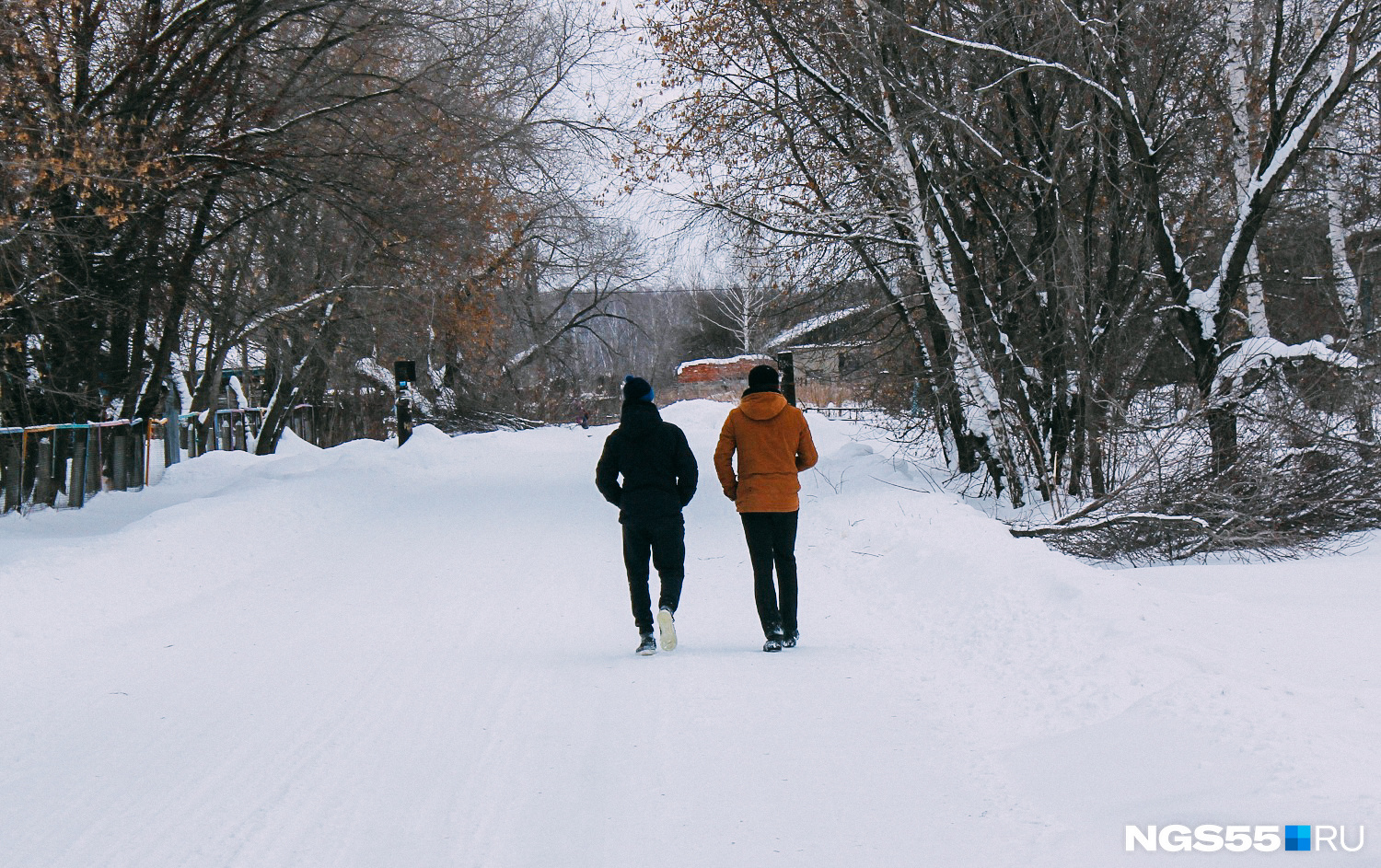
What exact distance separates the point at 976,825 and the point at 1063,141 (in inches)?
421

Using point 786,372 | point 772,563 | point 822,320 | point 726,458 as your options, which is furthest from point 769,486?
point 822,320

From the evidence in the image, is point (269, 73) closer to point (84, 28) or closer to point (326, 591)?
point (84, 28)

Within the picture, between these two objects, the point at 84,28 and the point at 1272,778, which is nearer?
the point at 1272,778

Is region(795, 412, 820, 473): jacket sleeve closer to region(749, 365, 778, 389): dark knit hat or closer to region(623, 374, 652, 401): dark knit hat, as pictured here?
region(749, 365, 778, 389): dark knit hat

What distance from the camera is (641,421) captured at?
8117 mm

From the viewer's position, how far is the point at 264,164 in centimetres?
1400

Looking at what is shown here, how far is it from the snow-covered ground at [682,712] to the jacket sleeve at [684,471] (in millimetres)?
1113

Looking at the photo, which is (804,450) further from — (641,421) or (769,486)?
(641,421)

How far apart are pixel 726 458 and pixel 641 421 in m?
0.67

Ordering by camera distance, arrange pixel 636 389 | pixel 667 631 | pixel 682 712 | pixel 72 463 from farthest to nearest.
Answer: pixel 72 463
pixel 636 389
pixel 667 631
pixel 682 712

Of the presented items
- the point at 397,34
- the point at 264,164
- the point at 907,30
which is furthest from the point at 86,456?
the point at 907,30

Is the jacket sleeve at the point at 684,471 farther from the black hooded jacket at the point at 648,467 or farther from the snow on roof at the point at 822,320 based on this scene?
the snow on roof at the point at 822,320

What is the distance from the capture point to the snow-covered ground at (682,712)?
4445 mm


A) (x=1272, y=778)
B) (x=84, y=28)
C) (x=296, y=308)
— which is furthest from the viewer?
(x=296, y=308)
